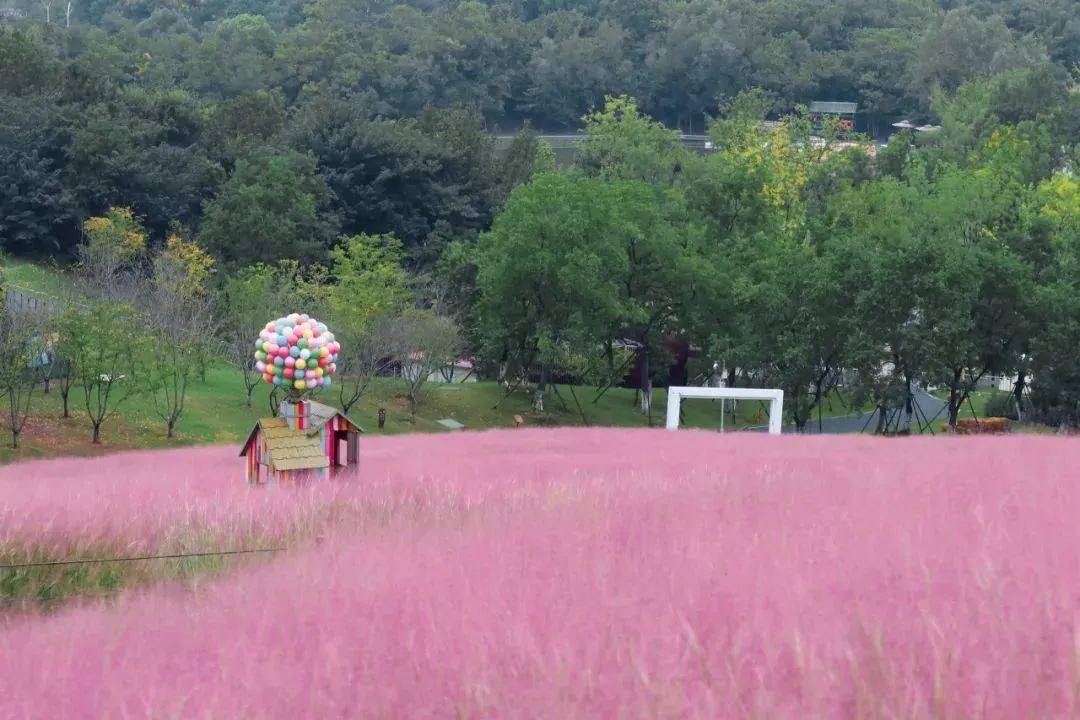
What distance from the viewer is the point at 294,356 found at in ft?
62.0

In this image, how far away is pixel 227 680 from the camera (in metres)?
6.66

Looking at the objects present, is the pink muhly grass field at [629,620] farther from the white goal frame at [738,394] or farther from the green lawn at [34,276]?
the green lawn at [34,276]

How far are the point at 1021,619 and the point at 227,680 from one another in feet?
12.7

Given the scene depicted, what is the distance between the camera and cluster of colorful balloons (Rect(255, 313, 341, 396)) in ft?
62.0

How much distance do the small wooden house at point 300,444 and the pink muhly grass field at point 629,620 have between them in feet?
20.8

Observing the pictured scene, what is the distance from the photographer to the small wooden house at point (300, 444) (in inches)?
716

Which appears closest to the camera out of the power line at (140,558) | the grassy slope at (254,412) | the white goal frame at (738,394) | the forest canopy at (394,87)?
the power line at (140,558)

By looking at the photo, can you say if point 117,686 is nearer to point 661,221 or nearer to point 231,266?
point 661,221

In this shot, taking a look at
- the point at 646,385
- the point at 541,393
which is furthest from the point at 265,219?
the point at 646,385

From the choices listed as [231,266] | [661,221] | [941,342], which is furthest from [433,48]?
[941,342]

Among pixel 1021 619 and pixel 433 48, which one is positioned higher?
pixel 433 48

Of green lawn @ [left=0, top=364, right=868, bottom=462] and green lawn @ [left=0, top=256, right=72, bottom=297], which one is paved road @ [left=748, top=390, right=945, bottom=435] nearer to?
green lawn @ [left=0, top=364, right=868, bottom=462]

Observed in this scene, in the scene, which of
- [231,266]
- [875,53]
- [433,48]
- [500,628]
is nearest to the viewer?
[500,628]

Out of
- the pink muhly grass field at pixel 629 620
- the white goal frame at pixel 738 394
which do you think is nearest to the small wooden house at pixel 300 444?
the pink muhly grass field at pixel 629 620
